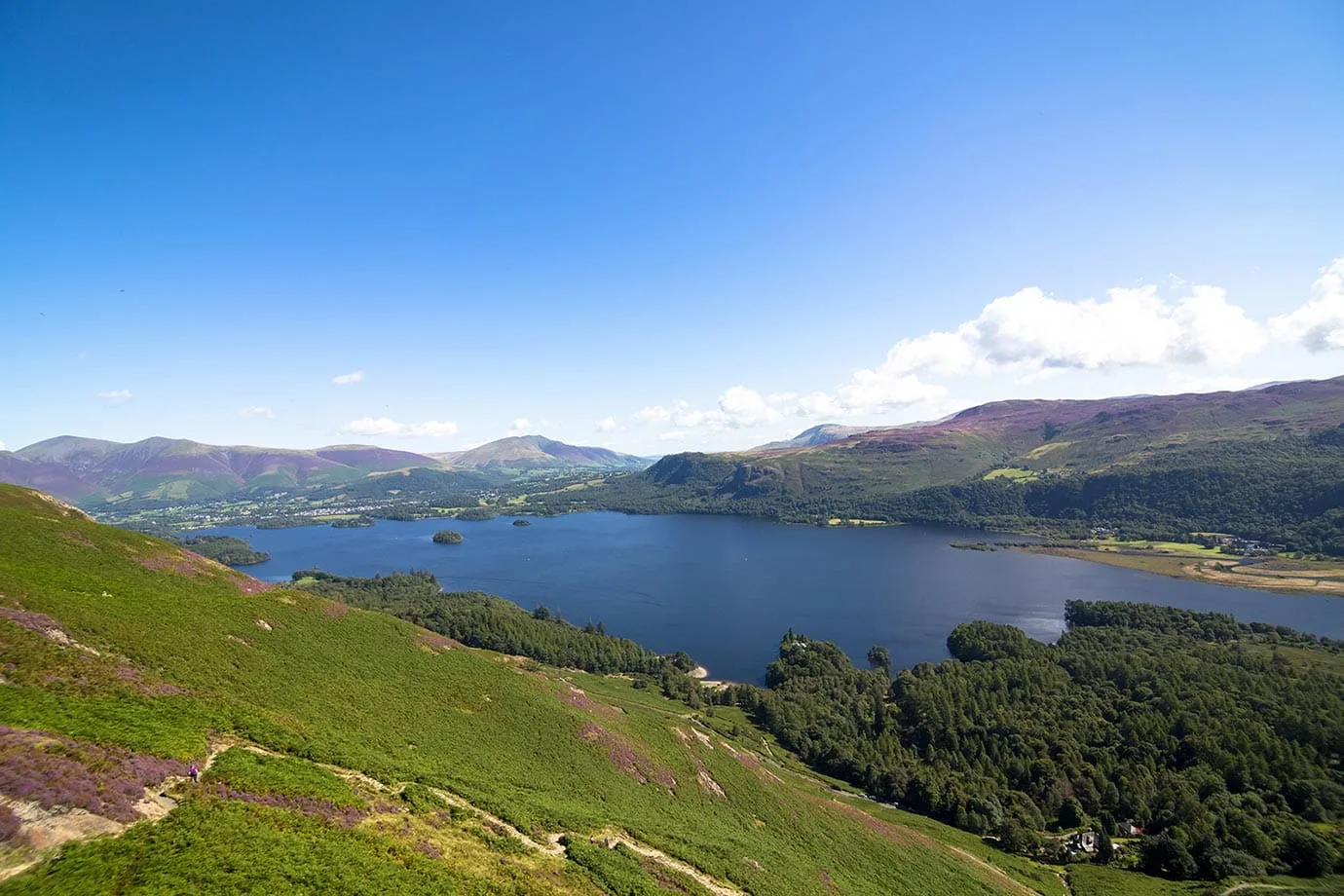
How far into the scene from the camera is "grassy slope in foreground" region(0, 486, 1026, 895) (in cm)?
2261

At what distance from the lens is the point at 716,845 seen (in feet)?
137

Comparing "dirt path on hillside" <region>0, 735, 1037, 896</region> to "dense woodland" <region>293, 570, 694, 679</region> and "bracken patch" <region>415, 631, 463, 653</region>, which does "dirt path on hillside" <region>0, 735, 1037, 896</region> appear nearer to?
"bracken patch" <region>415, 631, 463, 653</region>

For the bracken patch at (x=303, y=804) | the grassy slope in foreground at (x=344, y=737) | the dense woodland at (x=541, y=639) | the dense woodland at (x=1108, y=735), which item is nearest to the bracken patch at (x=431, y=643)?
the grassy slope in foreground at (x=344, y=737)

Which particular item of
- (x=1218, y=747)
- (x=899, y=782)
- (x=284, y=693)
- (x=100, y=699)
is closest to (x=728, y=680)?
(x=899, y=782)

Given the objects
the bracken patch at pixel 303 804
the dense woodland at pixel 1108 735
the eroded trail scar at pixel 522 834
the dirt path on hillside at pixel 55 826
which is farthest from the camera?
the dense woodland at pixel 1108 735

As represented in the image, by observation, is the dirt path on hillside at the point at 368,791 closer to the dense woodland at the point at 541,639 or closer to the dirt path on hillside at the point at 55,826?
the dirt path on hillside at the point at 55,826

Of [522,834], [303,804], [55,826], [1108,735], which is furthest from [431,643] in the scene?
[1108,735]

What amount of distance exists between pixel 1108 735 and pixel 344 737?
122 metres

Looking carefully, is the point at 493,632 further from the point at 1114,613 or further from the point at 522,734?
the point at 1114,613

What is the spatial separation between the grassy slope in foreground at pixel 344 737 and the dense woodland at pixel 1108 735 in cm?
3161

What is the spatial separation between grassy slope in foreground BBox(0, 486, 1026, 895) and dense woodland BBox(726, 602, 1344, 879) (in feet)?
104

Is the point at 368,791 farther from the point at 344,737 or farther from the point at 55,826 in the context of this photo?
the point at 55,826

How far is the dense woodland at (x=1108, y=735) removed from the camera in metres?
76.4

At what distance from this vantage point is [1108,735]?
98750 mm
